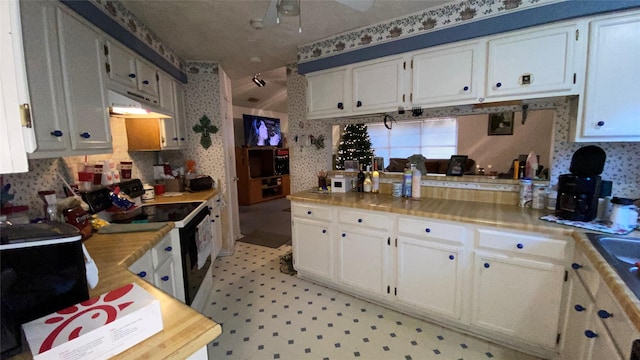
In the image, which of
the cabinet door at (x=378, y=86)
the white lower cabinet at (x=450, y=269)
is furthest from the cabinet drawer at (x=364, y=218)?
the cabinet door at (x=378, y=86)

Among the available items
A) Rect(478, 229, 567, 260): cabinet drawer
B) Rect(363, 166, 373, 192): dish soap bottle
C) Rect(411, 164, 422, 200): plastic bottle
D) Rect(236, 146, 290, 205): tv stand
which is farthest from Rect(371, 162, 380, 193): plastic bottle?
Rect(236, 146, 290, 205): tv stand

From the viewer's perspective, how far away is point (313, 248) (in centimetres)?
→ 252

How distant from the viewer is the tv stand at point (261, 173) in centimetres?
622

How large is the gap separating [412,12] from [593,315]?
2273 mm

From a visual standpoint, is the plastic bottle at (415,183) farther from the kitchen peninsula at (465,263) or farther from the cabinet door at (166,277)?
the cabinet door at (166,277)

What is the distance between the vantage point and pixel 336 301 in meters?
2.30

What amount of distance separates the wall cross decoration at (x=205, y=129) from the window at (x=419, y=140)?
8.45 feet

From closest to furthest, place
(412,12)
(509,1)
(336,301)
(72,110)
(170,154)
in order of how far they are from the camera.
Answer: (72,110) → (509,1) → (412,12) → (336,301) → (170,154)

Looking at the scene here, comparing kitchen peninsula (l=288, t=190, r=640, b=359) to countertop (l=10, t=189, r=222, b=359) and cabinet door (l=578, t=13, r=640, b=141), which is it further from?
countertop (l=10, t=189, r=222, b=359)

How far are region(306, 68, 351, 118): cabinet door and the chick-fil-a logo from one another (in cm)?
220

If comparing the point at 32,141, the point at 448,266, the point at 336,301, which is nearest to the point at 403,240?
the point at 448,266

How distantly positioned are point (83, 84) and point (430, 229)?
7.82 feet

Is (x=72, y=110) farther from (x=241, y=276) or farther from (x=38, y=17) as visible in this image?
(x=241, y=276)

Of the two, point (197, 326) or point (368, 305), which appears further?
point (368, 305)
